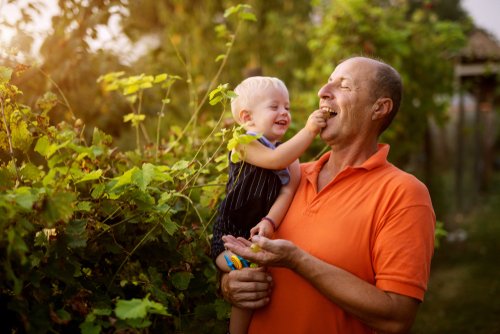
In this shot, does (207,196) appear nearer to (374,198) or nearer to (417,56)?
(374,198)

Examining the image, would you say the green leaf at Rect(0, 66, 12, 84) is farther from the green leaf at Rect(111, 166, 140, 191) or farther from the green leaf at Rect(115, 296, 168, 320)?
the green leaf at Rect(115, 296, 168, 320)

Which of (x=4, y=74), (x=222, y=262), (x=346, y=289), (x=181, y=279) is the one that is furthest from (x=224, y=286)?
(x=4, y=74)

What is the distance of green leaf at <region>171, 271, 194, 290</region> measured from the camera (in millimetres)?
2293

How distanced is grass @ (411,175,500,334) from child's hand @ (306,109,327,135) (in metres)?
3.85

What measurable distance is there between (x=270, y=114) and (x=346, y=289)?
77 centimetres

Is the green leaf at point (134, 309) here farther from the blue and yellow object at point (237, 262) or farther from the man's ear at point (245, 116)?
the man's ear at point (245, 116)

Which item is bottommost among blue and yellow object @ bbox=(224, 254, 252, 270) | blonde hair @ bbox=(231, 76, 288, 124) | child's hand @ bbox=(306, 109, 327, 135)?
blue and yellow object @ bbox=(224, 254, 252, 270)

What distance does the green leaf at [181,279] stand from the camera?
7.52ft

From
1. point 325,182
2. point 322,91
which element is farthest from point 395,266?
point 322,91

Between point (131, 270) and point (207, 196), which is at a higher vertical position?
point (207, 196)

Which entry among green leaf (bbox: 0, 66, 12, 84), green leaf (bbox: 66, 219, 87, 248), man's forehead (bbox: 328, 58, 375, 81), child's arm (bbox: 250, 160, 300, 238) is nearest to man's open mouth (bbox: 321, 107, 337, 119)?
man's forehead (bbox: 328, 58, 375, 81)

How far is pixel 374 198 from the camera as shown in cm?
226

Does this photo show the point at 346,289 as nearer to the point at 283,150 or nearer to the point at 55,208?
the point at 283,150

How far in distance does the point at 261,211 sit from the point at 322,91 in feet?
1.83
